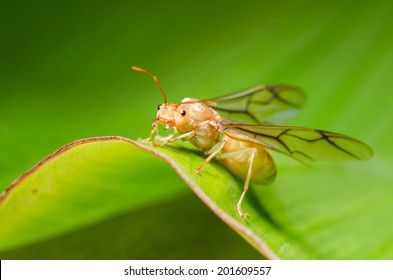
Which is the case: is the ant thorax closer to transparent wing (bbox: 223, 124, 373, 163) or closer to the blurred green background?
transparent wing (bbox: 223, 124, 373, 163)

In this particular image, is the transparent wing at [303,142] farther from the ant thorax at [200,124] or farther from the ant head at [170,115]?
the ant head at [170,115]

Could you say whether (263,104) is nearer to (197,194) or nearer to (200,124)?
(200,124)

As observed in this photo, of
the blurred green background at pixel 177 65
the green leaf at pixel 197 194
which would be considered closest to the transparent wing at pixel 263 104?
the blurred green background at pixel 177 65

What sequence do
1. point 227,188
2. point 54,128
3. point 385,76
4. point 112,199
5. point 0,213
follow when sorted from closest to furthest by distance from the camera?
point 0,213 → point 227,188 → point 112,199 → point 54,128 → point 385,76

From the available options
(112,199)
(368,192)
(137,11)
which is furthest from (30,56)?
(368,192)

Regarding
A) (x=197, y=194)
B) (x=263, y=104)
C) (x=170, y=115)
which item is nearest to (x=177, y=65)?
(x=263, y=104)

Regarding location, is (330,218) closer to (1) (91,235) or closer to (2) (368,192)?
(2) (368,192)
